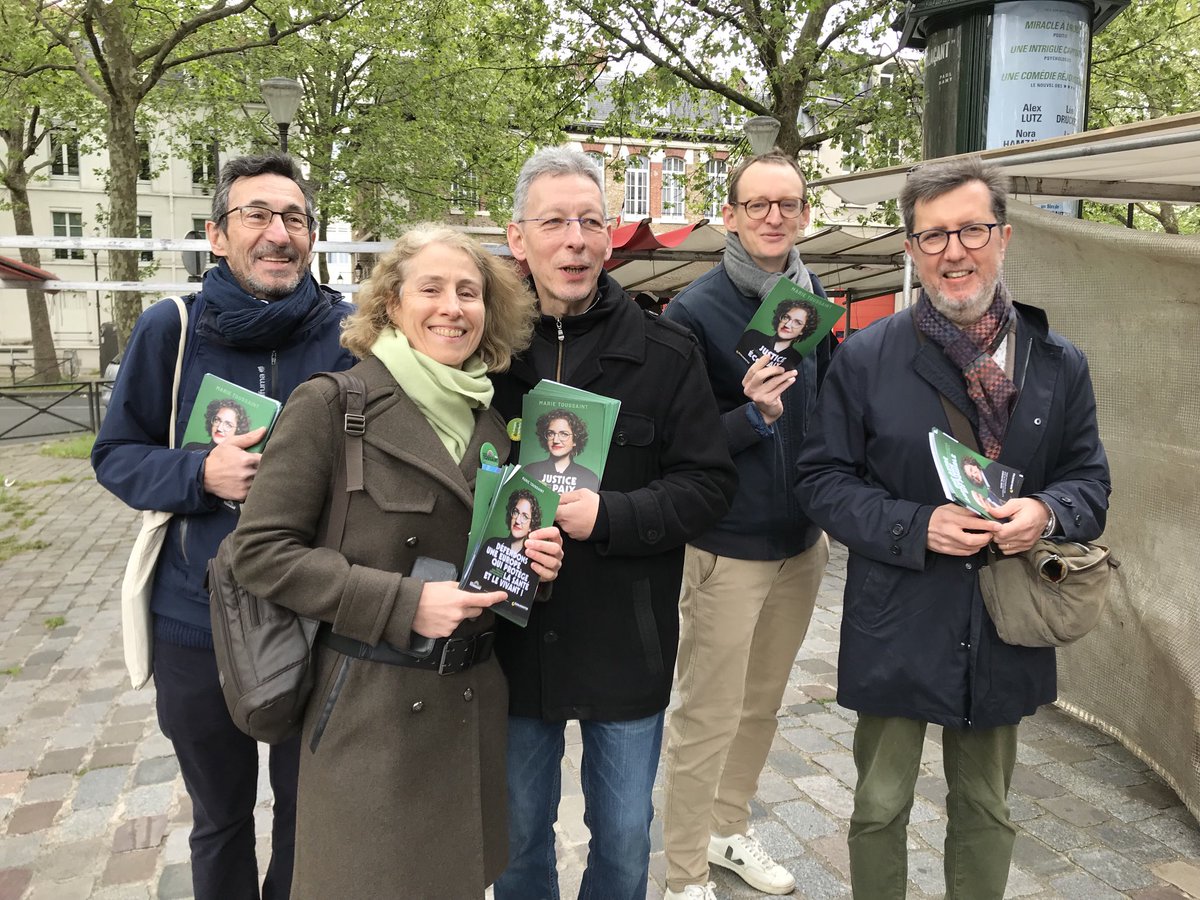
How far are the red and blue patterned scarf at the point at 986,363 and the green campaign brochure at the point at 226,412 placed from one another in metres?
1.69

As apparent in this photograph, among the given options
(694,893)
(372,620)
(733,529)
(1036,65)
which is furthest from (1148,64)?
(372,620)

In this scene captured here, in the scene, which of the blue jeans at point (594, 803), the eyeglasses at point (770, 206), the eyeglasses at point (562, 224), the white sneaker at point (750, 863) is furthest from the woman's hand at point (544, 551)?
the white sneaker at point (750, 863)

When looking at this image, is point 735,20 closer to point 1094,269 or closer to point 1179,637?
point 1094,269

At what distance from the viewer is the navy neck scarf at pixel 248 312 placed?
226 centimetres

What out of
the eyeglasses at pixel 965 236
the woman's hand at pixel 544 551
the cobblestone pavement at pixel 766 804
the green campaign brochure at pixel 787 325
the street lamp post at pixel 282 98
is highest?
the street lamp post at pixel 282 98

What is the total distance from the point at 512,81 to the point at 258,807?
23727 millimetres

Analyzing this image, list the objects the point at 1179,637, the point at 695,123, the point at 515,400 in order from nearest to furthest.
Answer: the point at 515,400 → the point at 1179,637 → the point at 695,123

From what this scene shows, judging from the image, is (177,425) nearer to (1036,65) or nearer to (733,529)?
(733,529)

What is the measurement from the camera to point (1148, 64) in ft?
53.0

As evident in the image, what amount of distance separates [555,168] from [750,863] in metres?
2.35

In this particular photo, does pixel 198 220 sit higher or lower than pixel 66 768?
higher

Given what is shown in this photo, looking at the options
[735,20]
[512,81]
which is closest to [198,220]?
[512,81]

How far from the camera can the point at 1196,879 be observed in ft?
10.3

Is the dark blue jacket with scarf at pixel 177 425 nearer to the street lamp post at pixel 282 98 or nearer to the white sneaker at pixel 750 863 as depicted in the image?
the white sneaker at pixel 750 863
